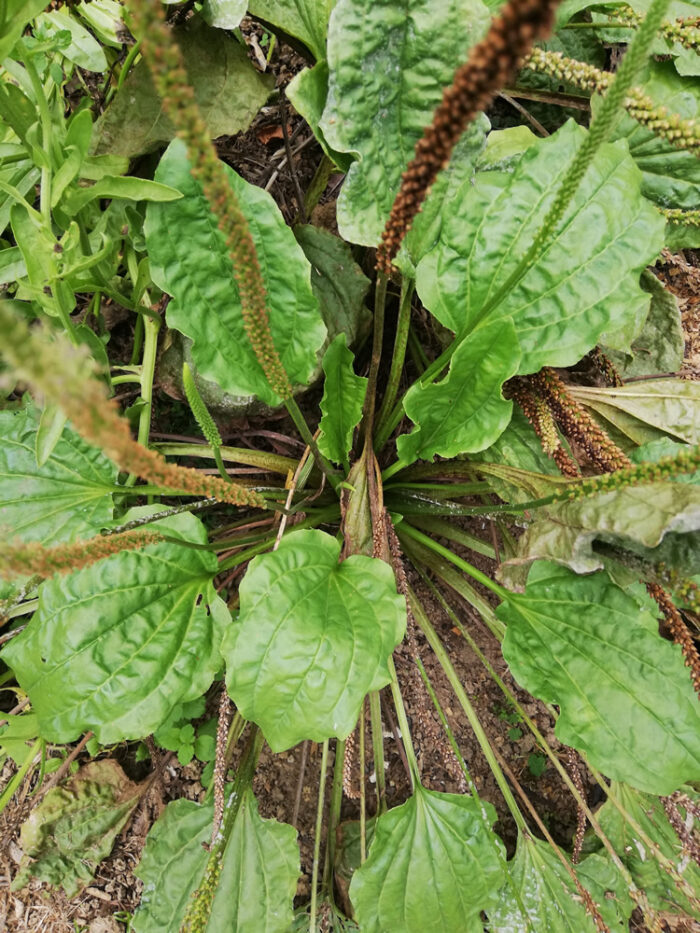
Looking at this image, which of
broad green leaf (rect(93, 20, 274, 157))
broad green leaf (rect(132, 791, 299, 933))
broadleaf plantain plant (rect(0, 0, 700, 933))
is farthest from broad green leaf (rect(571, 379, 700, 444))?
broad green leaf (rect(132, 791, 299, 933))

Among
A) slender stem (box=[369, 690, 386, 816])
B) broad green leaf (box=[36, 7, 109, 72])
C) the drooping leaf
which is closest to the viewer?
the drooping leaf

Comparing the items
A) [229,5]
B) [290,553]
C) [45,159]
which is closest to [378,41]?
[229,5]

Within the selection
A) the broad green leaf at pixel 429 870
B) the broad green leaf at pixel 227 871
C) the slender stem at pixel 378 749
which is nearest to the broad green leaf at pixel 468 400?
the slender stem at pixel 378 749

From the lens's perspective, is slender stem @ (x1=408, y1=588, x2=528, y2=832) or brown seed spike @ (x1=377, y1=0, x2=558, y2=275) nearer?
brown seed spike @ (x1=377, y1=0, x2=558, y2=275)

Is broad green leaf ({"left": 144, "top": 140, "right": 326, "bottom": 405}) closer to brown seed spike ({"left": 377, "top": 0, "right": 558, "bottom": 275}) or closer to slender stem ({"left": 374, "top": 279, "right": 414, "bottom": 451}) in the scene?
slender stem ({"left": 374, "top": 279, "right": 414, "bottom": 451})

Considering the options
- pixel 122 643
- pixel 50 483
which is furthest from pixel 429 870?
pixel 50 483

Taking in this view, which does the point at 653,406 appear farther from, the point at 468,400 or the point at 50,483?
the point at 50,483

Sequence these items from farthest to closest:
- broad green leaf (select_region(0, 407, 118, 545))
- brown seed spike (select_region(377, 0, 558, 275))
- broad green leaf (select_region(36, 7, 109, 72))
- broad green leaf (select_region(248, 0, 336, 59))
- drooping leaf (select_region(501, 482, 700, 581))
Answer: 1. broad green leaf (select_region(0, 407, 118, 545))
2. broad green leaf (select_region(248, 0, 336, 59))
3. broad green leaf (select_region(36, 7, 109, 72))
4. drooping leaf (select_region(501, 482, 700, 581))
5. brown seed spike (select_region(377, 0, 558, 275))

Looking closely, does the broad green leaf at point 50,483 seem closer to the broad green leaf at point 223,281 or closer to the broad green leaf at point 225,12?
the broad green leaf at point 223,281
